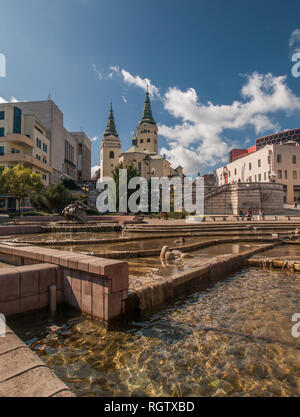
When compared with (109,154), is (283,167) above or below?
below

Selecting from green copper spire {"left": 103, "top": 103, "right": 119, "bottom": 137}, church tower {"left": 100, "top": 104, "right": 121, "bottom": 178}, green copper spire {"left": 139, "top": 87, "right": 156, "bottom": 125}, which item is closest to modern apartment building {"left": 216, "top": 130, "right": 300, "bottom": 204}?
church tower {"left": 100, "top": 104, "right": 121, "bottom": 178}

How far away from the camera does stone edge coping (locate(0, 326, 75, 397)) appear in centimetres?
188

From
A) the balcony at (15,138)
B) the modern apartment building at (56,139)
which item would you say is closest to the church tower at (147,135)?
the modern apartment building at (56,139)

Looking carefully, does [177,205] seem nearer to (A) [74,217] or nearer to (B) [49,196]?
(B) [49,196]

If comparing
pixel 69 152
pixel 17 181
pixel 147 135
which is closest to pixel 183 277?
pixel 17 181

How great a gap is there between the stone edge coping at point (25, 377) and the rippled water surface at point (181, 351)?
0.70 metres

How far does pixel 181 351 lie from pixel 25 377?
210 cm

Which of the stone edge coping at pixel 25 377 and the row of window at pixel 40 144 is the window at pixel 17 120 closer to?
the row of window at pixel 40 144

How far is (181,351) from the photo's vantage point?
3.43 metres

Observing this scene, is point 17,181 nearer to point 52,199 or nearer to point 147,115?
point 52,199

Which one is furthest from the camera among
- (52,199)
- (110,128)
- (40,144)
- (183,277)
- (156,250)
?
(110,128)

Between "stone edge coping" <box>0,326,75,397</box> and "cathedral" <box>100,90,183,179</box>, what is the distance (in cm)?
7141

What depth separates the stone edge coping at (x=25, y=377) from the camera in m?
1.88

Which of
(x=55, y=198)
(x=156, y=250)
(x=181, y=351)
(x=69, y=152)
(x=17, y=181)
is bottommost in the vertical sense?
(x=181, y=351)
